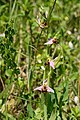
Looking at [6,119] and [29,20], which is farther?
[29,20]

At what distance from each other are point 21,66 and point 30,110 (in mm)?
617

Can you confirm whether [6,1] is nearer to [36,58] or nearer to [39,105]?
[36,58]

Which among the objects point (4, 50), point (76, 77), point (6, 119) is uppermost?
point (4, 50)

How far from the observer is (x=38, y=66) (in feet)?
6.14

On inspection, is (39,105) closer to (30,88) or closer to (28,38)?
(30,88)

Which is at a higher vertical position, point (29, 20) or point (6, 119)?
point (29, 20)

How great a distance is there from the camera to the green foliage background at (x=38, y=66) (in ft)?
5.59

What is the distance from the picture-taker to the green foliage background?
1703 millimetres

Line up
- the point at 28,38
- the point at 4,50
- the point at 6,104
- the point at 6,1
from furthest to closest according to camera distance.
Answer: the point at 6,1 < the point at 28,38 < the point at 6,104 < the point at 4,50

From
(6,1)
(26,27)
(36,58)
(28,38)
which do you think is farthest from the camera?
(6,1)

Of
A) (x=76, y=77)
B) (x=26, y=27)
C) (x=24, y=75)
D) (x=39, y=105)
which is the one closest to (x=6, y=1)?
(x=26, y=27)

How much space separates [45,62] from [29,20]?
670mm

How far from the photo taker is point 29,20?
2.27 meters

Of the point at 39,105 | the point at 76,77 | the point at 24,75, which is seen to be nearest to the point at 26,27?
the point at 24,75
